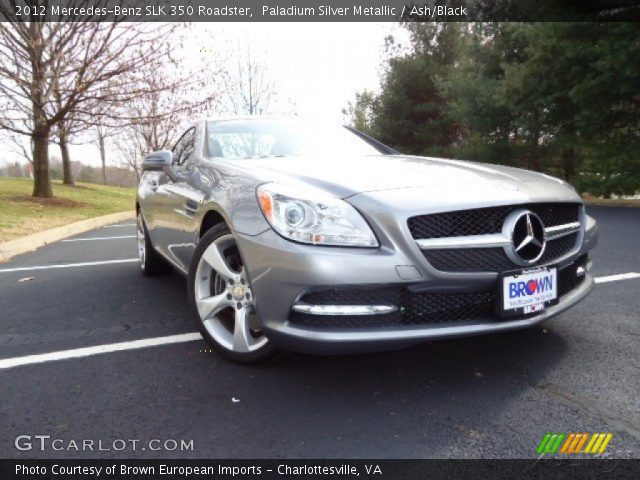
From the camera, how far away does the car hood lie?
7.13 feet

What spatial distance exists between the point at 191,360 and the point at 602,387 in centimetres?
200

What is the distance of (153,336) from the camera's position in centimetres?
294

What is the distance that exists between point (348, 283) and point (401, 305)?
10.0 inches

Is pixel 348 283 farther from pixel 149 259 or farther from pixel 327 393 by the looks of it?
pixel 149 259

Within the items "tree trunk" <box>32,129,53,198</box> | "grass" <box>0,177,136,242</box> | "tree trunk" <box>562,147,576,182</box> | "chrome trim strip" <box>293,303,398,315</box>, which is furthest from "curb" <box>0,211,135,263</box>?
"tree trunk" <box>562,147,576,182</box>

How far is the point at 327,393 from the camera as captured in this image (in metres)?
2.11

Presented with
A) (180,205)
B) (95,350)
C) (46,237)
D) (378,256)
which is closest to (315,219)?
(378,256)

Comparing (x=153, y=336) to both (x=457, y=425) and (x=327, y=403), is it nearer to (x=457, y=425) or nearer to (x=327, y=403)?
(x=327, y=403)

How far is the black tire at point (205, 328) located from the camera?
229cm

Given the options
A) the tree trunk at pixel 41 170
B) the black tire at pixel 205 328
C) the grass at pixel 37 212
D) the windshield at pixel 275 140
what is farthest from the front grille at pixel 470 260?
the tree trunk at pixel 41 170

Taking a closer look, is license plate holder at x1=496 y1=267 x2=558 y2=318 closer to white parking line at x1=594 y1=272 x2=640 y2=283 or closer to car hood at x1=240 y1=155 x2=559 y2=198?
car hood at x1=240 y1=155 x2=559 y2=198

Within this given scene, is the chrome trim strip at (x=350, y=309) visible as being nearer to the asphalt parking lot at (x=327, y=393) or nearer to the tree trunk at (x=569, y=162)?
the asphalt parking lot at (x=327, y=393)
